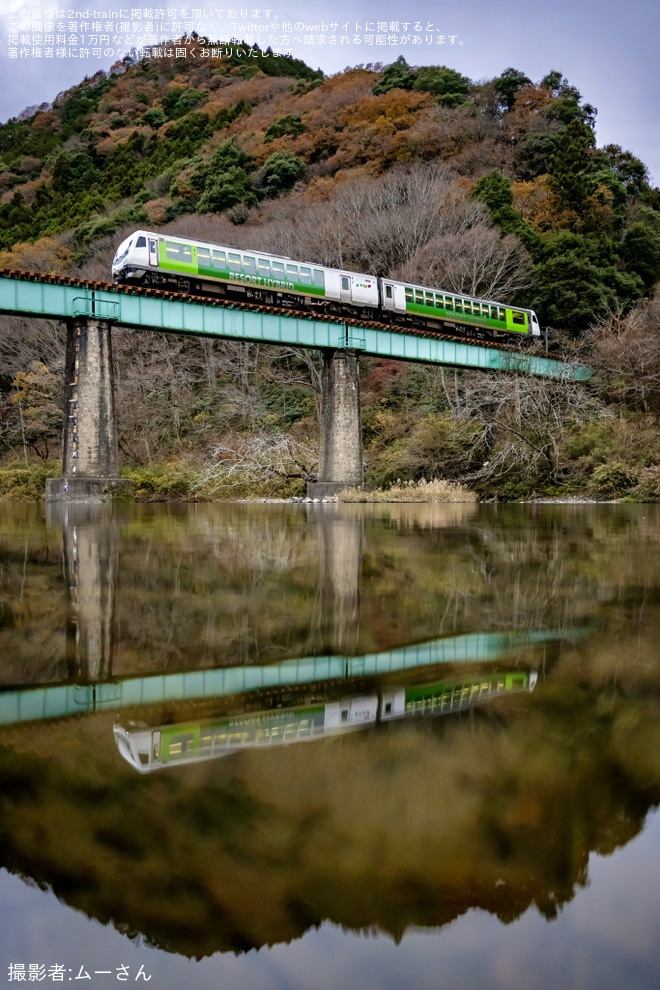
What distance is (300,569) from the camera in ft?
24.8

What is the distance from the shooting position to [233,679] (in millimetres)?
3453

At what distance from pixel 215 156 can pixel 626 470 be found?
4688 cm

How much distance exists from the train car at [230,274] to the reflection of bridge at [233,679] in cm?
2596

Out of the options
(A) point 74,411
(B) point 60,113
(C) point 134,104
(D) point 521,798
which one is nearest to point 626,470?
(A) point 74,411

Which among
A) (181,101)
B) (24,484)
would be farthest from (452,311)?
(181,101)

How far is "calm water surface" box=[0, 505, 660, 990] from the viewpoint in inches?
60.4

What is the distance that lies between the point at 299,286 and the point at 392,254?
1728 cm

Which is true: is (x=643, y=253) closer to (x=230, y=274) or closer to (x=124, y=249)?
(x=230, y=274)

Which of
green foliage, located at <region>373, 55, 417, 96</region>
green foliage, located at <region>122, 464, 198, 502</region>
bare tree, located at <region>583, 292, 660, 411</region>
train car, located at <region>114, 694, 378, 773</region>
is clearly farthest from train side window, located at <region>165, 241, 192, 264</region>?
green foliage, located at <region>373, 55, 417, 96</region>

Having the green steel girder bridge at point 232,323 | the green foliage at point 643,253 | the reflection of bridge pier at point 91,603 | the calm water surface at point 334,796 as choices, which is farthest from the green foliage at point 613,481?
the green foliage at point 643,253

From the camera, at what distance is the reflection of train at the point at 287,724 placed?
8.18ft

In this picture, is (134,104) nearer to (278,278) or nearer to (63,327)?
(63,327)

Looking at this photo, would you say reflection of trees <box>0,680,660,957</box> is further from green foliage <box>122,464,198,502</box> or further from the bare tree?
the bare tree

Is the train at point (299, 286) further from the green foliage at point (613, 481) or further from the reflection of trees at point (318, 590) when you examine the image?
the reflection of trees at point (318, 590)
